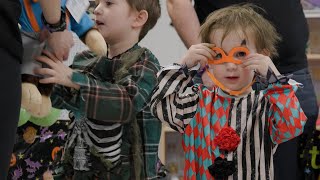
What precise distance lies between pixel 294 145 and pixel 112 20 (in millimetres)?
699

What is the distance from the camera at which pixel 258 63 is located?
149cm

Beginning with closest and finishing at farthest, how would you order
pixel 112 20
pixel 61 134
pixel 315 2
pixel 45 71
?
1. pixel 45 71
2. pixel 112 20
3. pixel 61 134
4. pixel 315 2

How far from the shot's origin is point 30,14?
1.43 metres

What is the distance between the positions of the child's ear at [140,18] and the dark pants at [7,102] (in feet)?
2.48

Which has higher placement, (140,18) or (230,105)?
(140,18)

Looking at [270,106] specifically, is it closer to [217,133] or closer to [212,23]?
[217,133]

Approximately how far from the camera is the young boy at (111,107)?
1579 mm

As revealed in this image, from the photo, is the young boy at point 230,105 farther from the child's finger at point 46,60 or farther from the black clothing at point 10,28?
the black clothing at point 10,28

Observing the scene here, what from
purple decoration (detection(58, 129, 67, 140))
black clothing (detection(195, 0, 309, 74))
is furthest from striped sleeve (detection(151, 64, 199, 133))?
purple decoration (detection(58, 129, 67, 140))

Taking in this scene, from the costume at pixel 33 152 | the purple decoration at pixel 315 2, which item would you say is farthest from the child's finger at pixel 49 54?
the purple decoration at pixel 315 2

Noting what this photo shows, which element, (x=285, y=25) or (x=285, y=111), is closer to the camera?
(x=285, y=111)

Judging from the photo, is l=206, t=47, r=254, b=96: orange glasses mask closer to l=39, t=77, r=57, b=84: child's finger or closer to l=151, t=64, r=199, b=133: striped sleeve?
l=151, t=64, r=199, b=133: striped sleeve

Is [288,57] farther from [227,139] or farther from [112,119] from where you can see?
[112,119]

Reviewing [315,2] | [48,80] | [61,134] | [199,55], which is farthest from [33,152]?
[315,2]
